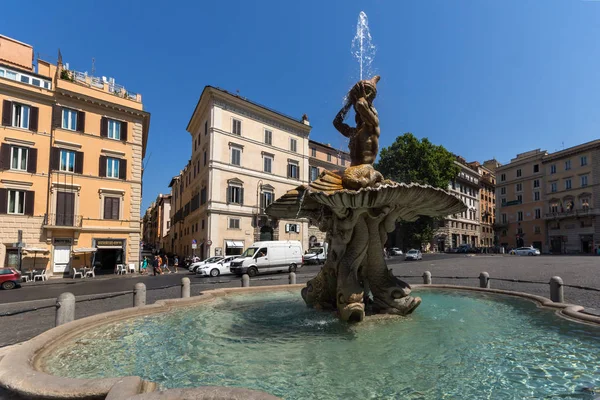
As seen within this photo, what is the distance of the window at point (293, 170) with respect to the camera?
40.8m

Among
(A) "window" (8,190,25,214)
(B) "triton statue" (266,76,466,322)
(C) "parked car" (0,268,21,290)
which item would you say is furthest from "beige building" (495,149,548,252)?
(A) "window" (8,190,25,214)

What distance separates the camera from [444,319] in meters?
6.15

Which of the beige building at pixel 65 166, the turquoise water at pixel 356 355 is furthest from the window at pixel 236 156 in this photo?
the turquoise water at pixel 356 355

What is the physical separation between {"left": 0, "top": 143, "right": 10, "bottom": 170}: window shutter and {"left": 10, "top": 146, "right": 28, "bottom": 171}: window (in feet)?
0.61

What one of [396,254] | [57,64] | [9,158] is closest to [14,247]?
[9,158]

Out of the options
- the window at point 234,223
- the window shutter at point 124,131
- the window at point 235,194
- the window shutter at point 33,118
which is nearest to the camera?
the window shutter at point 33,118

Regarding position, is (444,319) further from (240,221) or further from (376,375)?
(240,221)

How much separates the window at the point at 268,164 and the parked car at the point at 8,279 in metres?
23.6

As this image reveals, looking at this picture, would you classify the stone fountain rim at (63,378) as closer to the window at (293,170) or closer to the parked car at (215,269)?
the parked car at (215,269)

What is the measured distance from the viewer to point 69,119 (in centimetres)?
2694

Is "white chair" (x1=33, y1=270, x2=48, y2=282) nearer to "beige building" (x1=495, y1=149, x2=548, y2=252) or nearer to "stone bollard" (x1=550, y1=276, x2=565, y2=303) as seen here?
"stone bollard" (x1=550, y1=276, x2=565, y2=303)

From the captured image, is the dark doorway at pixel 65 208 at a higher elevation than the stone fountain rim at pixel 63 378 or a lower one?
higher

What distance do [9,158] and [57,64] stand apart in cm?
942

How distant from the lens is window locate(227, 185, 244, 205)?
34.4 metres
